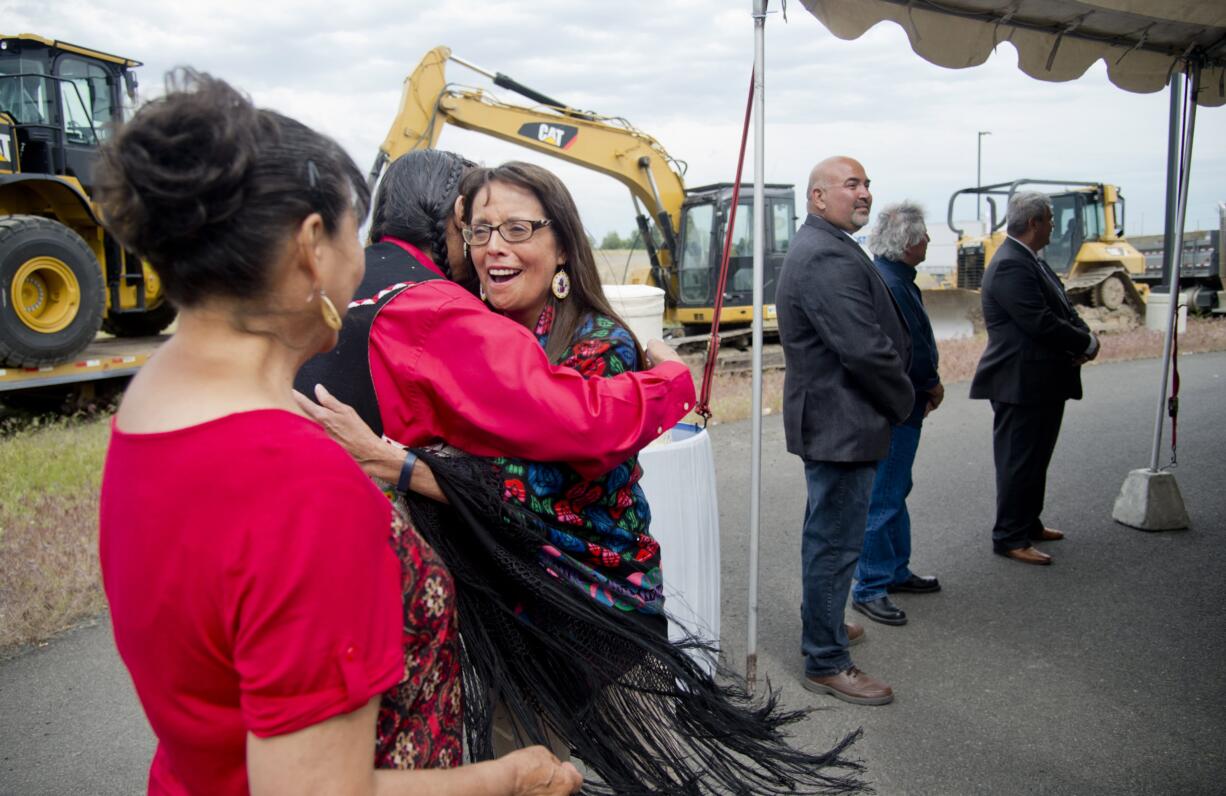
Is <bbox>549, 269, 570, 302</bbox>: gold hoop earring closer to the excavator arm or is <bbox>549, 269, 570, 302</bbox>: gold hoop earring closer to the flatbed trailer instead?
the flatbed trailer

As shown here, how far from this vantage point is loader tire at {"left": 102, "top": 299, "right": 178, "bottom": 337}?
42.8 feet

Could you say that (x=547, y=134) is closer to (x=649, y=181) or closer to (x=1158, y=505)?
(x=649, y=181)

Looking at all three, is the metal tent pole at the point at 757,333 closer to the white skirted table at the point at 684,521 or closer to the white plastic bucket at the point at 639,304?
the white skirted table at the point at 684,521

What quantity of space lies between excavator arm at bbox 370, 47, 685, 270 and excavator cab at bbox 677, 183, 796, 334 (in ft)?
0.87

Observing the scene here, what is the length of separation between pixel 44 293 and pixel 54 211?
5.12 ft

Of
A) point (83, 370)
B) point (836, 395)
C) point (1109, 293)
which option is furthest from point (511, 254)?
point (1109, 293)

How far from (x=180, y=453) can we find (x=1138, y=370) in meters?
13.5

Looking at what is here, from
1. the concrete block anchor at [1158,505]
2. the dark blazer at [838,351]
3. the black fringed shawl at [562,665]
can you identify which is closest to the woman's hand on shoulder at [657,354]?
the black fringed shawl at [562,665]

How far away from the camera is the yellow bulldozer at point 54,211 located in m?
9.13

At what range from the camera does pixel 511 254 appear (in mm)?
1977

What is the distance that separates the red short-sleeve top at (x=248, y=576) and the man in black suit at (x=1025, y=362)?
466 cm

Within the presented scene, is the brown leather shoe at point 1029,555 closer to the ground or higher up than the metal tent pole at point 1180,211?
closer to the ground

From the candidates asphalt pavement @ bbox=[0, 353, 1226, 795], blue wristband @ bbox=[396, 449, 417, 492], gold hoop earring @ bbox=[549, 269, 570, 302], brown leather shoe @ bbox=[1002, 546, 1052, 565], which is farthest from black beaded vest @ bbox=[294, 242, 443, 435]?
brown leather shoe @ bbox=[1002, 546, 1052, 565]

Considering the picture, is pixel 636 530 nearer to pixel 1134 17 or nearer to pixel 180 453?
pixel 180 453
